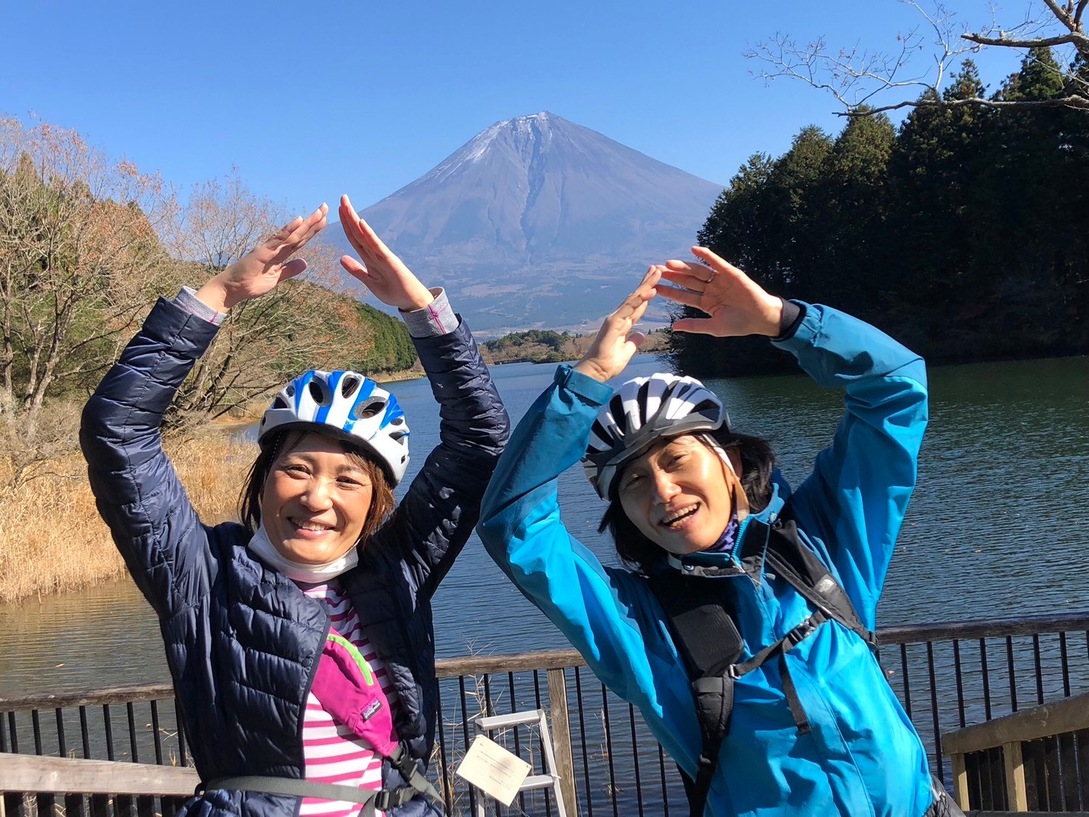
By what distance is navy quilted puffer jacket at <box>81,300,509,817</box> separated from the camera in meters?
2.25

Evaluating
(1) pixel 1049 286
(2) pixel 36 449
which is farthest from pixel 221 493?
(1) pixel 1049 286

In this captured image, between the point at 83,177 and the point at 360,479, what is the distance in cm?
2099

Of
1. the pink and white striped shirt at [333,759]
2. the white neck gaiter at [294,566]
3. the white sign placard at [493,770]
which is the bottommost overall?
the white sign placard at [493,770]

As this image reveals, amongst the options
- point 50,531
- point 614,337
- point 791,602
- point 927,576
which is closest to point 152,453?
point 614,337

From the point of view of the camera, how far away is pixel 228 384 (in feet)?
88.4

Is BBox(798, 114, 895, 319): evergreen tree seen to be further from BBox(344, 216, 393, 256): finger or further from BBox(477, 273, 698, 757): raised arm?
BBox(477, 273, 698, 757): raised arm

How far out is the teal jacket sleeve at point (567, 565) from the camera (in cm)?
223

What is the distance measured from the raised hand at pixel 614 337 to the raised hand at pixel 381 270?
535mm

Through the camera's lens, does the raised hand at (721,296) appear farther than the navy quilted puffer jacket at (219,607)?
Yes

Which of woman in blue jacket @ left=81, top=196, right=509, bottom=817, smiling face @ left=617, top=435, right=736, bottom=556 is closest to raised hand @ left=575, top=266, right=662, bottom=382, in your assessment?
smiling face @ left=617, top=435, right=736, bottom=556

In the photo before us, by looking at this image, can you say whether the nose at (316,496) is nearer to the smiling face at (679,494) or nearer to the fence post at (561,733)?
the smiling face at (679,494)

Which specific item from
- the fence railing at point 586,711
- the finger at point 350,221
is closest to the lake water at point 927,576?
the fence railing at point 586,711

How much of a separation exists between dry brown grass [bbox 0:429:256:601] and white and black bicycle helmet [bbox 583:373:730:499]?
573 inches

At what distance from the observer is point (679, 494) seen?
240cm
